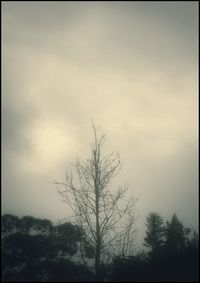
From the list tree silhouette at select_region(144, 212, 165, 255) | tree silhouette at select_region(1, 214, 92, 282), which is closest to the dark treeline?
tree silhouette at select_region(1, 214, 92, 282)

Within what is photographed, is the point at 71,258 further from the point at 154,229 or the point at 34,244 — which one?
the point at 154,229

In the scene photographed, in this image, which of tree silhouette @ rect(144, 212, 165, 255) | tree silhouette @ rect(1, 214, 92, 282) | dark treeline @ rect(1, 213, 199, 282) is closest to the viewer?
dark treeline @ rect(1, 213, 199, 282)

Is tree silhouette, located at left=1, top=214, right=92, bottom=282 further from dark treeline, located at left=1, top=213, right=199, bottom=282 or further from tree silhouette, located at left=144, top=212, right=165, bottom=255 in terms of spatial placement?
tree silhouette, located at left=144, top=212, right=165, bottom=255

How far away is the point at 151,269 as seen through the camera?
9.54 metres

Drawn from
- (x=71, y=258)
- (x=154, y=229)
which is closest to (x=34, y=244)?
(x=71, y=258)

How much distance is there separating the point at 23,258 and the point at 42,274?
4513mm

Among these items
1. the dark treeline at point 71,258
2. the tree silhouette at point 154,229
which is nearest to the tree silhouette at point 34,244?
the dark treeline at point 71,258

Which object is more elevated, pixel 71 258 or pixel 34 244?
pixel 34 244

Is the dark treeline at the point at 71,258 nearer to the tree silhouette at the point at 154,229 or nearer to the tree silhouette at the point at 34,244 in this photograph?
the tree silhouette at the point at 34,244

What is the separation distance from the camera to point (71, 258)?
1927 centimetres

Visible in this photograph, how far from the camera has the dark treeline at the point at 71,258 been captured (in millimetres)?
9391

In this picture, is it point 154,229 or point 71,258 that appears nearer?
point 71,258

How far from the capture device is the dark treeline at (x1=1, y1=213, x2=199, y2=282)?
9.39 metres

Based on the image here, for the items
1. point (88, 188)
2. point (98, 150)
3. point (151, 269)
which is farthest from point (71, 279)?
point (98, 150)
